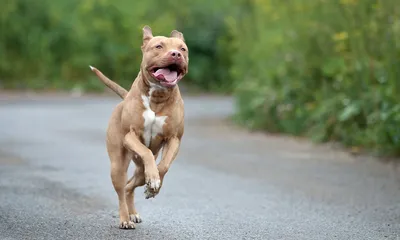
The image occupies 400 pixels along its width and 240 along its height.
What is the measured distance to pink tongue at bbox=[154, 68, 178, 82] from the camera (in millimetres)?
7094

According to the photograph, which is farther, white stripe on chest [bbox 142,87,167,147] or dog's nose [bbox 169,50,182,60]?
white stripe on chest [bbox 142,87,167,147]

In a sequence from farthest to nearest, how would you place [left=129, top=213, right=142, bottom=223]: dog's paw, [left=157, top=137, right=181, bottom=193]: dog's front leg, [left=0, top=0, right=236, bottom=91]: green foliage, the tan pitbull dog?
1. [left=0, top=0, right=236, bottom=91]: green foliage
2. [left=129, top=213, right=142, bottom=223]: dog's paw
3. [left=157, top=137, right=181, bottom=193]: dog's front leg
4. the tan pitbull dog

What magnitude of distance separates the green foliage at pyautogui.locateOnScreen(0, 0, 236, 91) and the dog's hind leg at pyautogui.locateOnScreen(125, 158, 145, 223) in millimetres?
26765

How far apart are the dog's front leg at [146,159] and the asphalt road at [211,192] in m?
0.53

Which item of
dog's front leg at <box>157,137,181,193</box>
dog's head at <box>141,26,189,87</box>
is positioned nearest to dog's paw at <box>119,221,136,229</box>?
dog's front leg at <box>157,137,181,193</box>

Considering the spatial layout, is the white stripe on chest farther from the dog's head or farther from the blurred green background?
the blurred green background

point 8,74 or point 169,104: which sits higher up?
point 169,104

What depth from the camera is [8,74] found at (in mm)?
34094

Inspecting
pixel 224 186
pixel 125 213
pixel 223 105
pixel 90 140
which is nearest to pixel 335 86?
pixel 90 140

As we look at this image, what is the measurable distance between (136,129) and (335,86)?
8779 millimetres

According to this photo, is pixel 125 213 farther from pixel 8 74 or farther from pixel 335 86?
pixel 8 74

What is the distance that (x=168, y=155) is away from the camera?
7277 mm

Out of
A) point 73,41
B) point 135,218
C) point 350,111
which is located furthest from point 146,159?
point 73,41

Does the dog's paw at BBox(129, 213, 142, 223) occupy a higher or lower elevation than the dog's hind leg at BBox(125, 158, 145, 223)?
lower
